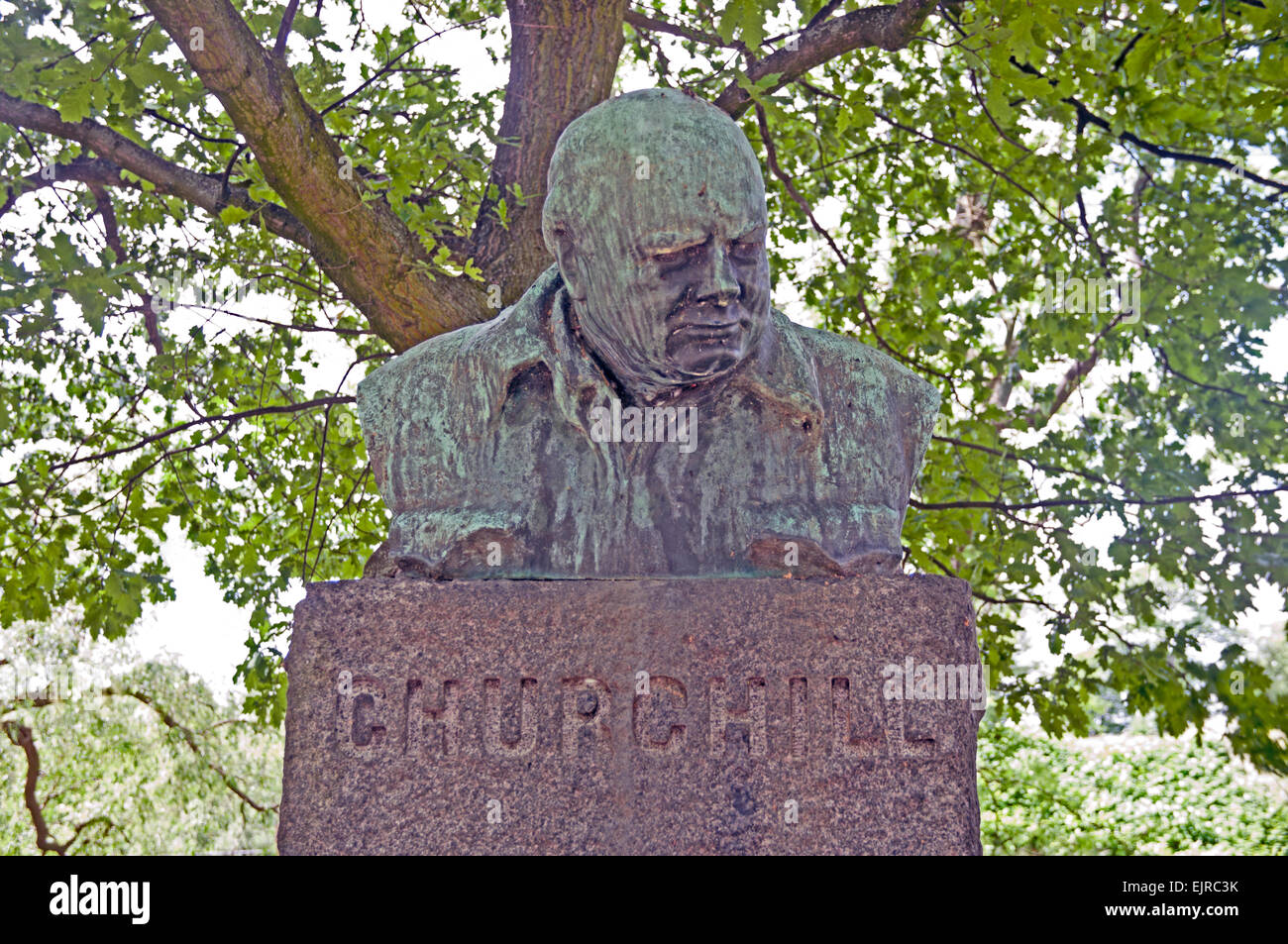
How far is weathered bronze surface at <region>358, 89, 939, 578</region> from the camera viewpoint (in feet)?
9.34

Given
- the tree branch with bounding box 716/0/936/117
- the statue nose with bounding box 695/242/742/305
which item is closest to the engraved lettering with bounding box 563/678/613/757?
the statue nose with bounding box 695/242/742/305

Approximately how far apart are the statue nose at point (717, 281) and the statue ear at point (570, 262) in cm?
31

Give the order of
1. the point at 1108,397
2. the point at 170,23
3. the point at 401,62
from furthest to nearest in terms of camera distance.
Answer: the point at 1108,397 → the point at 401,62 → the point at 170,23

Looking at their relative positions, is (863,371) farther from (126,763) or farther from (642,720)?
(126,763)

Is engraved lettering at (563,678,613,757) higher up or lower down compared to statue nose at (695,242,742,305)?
lower down

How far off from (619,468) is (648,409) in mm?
155

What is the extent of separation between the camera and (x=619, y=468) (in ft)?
10.1

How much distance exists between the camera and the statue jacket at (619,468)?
298 centimetres

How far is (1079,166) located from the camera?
7.60m

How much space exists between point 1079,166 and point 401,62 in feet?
13.7

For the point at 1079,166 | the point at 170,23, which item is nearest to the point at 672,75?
the point at 1079,166

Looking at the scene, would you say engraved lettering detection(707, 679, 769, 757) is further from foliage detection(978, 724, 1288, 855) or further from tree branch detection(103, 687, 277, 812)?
tree branch detection(103, 687, 277, 812)

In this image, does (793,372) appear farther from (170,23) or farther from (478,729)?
(170,23)

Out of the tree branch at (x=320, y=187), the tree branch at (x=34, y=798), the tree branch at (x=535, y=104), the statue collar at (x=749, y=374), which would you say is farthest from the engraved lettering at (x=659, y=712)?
the tree branch at (x=34, y=798)
